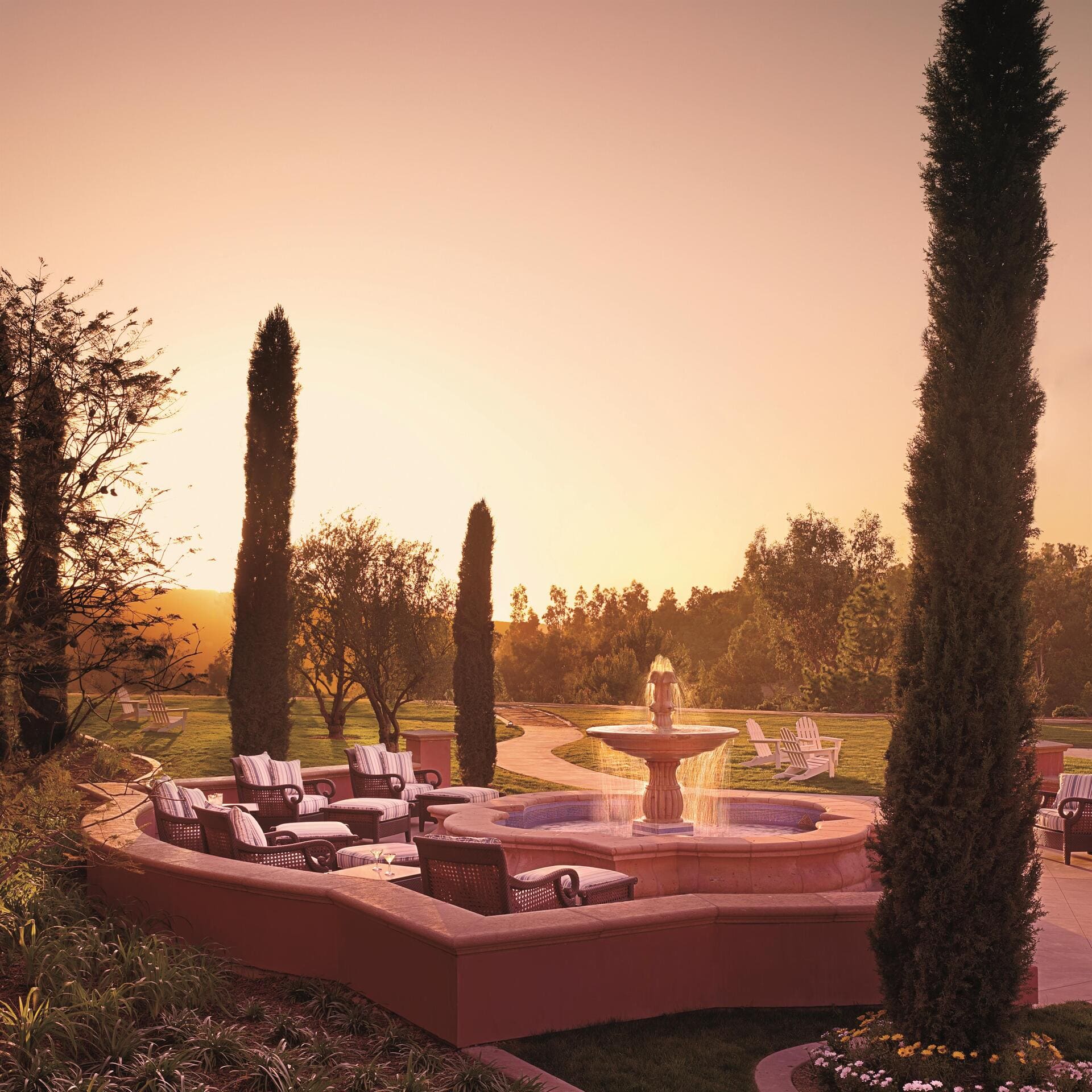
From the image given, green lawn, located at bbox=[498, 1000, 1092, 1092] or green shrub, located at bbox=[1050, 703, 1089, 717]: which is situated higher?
green lawn, located at bbox=[498, 1000, 1092, 1092]

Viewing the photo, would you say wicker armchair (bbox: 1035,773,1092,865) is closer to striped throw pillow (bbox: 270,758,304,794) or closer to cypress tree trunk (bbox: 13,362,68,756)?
striped throw pillow (bbox: 270,758,304,794)

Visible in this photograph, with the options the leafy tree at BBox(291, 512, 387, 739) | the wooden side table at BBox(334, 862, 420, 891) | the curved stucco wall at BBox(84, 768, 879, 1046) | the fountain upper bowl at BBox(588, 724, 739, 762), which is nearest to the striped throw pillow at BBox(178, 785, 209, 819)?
the wooden side table at BBox(334, 862, 420, 891)

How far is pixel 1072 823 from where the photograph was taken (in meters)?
10.9

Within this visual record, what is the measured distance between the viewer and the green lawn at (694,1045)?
456cm

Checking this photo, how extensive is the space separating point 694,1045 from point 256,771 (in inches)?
303

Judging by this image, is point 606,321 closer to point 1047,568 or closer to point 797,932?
point 797,932

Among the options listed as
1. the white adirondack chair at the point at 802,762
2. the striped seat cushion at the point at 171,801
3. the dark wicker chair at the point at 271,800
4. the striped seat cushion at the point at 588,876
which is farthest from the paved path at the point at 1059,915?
the striped seat cushion at the point at 171,801

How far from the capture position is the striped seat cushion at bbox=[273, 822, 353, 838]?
30.3 ft

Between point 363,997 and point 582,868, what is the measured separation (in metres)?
2.20

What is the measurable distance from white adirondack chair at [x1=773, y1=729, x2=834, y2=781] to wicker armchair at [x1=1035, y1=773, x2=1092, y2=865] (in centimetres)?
684

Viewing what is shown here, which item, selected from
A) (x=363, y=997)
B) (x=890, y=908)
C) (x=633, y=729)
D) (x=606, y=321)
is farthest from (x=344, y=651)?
(x=890, y=908)

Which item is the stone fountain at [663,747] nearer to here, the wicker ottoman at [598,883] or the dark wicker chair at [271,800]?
the wicker ottoman at [598,883]

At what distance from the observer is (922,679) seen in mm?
4680

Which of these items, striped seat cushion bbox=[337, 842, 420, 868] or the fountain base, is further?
the fountain base
